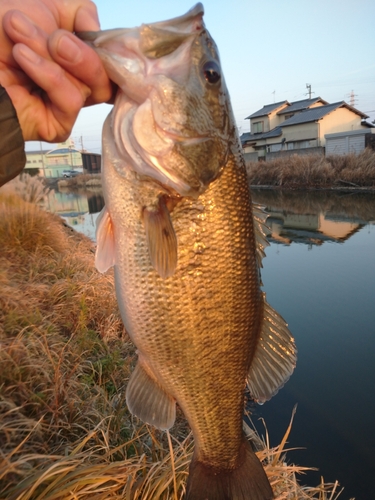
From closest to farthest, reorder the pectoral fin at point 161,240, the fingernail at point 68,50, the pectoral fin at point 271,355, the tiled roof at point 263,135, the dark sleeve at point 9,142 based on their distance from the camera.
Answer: the fingernail at point 68,50
the dark sleeve at point 9,142
the pectoral fin at point 161,240
the pectoral fin at point 271,355
the tiled roof at point 263,135

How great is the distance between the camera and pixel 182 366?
183 centimetres

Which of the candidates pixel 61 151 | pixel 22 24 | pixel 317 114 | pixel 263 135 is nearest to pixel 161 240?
pixel 22 24

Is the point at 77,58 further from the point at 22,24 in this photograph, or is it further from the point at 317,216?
the point at 317,216

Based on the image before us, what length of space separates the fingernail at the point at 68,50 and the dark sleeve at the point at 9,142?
318mm

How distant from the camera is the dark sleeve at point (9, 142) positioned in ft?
5.01

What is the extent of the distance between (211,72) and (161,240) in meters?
0.83

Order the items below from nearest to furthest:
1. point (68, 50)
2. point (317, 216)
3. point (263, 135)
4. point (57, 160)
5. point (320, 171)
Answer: point (68, 50) < point (317, 216) < point (320, 171) < point (263, 135) < point (57, 160)

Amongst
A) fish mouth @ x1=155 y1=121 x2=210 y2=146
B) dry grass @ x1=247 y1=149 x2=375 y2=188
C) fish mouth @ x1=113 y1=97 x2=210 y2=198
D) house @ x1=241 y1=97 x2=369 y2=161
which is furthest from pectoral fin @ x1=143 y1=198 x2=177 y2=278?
house @ x1=241 y1=97 x2=369 y2=161

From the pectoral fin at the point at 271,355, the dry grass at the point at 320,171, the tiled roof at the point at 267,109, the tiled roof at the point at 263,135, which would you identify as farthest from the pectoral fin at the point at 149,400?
the tiled roof at the point at 267,109

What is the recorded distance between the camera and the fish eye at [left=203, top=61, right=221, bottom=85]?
167cm

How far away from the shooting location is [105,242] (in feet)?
5.96

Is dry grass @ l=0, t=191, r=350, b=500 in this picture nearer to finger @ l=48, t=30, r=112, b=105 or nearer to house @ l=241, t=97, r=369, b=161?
finger @ l=48, t=30, r=112, b=105

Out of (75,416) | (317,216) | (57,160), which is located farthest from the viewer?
(57,160)

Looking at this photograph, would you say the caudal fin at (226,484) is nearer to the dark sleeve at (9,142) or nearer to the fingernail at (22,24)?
the dark sleeve at (9,142)
